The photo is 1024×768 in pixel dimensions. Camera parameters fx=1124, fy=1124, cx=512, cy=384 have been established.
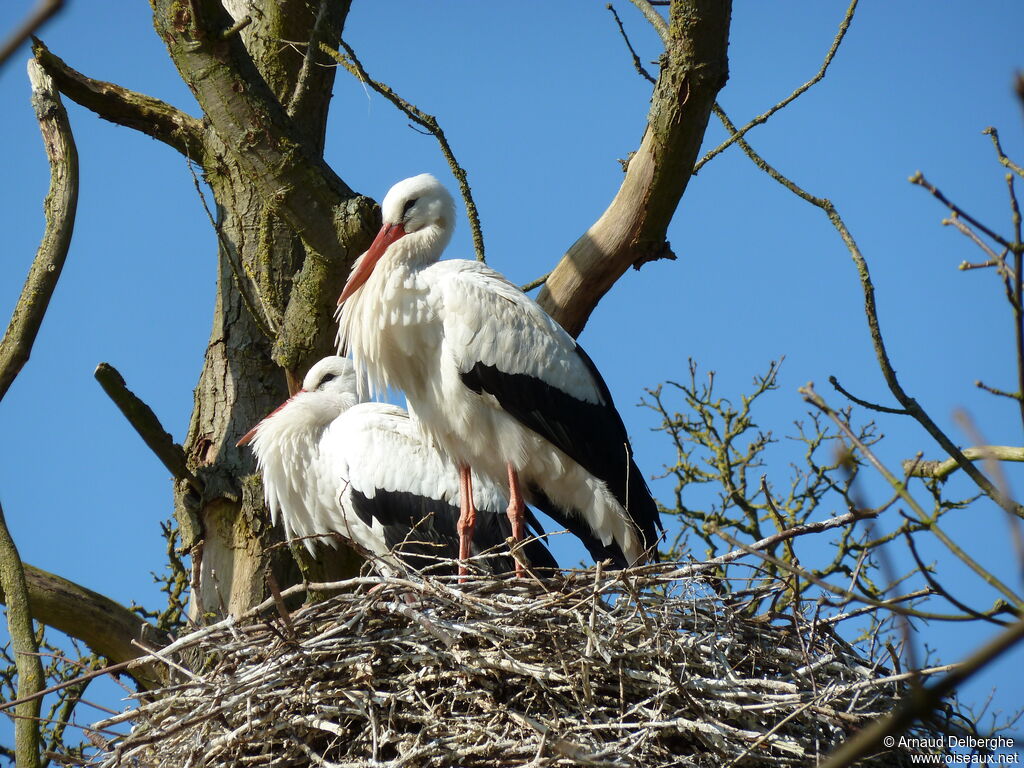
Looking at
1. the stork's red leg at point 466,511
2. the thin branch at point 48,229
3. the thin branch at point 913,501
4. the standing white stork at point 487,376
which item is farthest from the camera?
the stork's red leg at point 466,511

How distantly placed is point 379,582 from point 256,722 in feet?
1.86

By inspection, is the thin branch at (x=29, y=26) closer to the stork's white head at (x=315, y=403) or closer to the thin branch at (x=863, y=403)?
the thin branch at (x=863, y=403)

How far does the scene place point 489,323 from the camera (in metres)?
4.77

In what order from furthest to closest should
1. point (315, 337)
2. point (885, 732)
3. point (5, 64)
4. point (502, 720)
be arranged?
point (315, 337), point (502, 720), point (885, 732), point (5, 64)

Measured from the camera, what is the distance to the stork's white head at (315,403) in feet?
18.7

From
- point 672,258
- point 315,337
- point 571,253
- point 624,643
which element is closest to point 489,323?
point 571,253

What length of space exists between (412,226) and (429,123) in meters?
0.50

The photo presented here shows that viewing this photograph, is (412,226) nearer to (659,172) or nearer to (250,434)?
(659,172)

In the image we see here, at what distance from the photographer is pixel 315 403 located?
5914 mm

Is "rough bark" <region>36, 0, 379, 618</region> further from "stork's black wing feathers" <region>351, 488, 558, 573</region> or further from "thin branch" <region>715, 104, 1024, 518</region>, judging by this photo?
"thin branch" <region>715, 104, 1024, 518</region>

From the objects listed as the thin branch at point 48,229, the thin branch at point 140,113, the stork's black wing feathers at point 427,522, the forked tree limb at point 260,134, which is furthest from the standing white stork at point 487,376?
the thin branch at point 140,113

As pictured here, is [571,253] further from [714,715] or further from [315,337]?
[714,715]

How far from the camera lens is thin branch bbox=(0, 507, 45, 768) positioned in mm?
3938

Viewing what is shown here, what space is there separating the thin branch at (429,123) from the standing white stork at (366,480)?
1.15 m
